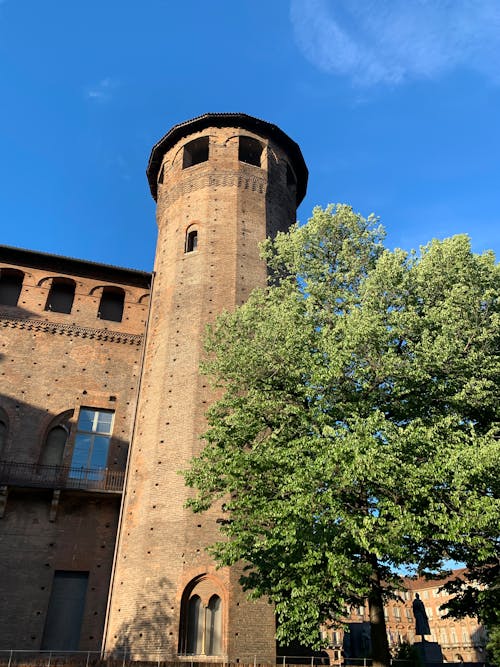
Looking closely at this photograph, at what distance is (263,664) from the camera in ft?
40.0

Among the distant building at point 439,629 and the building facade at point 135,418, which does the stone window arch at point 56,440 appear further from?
the distant building at point 439,629

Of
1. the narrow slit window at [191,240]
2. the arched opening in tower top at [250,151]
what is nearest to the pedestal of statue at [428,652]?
the narrow slit window at [191,240]

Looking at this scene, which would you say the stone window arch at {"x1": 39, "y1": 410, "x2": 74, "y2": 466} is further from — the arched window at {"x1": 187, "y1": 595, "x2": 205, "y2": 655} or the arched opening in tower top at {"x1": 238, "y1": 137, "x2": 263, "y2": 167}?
the arched opening in tower top at {"x1": 238, "y1": 137, "x2": 263, "y2": 167}

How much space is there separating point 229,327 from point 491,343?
595 cm

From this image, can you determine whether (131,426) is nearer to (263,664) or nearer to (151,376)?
(151,376)

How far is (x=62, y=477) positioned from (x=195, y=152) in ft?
48.9

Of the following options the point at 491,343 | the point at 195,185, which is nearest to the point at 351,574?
the point at 491,343

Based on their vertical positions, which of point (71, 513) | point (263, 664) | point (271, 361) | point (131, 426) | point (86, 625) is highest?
point (131, 426)

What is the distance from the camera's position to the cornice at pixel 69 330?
19.0m

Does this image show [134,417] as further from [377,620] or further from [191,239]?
[377,620]

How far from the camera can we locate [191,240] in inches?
824

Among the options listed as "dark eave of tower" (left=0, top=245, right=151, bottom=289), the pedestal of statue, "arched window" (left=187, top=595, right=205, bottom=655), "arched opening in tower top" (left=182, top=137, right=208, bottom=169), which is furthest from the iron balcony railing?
"arched opening in tower top" (left=182, top=137, right=208, bottom=169)

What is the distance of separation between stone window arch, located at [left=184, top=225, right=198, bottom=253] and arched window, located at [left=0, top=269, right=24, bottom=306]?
6.23 metres

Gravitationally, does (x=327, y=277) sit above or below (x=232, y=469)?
above
